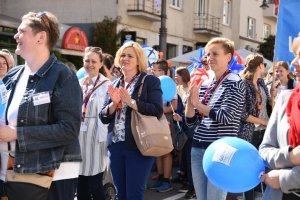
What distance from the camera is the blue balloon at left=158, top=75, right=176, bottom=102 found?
21.6 ft

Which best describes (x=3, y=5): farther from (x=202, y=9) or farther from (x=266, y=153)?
(x=266, y=153)

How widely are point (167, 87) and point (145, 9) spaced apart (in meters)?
14.5

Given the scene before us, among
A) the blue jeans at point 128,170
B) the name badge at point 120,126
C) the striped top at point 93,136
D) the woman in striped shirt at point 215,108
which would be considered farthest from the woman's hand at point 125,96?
the striped top at point 93,136

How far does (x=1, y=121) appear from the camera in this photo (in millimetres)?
2758

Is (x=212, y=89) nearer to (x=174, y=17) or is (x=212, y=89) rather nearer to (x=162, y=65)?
(x=162, y=65)

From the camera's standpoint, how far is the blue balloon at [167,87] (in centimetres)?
660

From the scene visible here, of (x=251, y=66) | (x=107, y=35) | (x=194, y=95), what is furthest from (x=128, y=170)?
(x=107, y=35)

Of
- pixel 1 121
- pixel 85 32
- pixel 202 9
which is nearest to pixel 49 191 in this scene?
pixel 1 121

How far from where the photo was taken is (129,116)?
4.17 m

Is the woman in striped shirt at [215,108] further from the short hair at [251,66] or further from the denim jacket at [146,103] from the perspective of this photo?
the short hair at [251,66]

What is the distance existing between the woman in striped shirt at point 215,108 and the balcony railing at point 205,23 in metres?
21.8

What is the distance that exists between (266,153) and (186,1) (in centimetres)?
2247

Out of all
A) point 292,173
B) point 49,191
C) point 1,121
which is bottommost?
point 49,191

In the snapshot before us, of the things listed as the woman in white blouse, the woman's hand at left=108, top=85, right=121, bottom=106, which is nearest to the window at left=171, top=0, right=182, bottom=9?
the woman in white blouse
